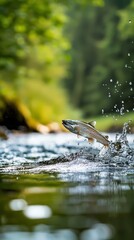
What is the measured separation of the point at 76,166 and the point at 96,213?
10.8 feet

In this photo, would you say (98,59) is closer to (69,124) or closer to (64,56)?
(64,56)

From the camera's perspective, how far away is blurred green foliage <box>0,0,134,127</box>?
1980cm

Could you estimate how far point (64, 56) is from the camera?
784 inches

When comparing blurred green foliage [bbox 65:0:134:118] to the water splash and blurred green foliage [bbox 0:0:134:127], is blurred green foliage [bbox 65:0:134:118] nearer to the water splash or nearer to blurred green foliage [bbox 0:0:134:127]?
blurred green foliage [bbox 0:0:134:127]

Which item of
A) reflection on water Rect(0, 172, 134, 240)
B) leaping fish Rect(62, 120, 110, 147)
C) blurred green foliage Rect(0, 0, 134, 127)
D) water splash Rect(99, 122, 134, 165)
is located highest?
blurred green foliage Rect(0, 0, 134, 127)

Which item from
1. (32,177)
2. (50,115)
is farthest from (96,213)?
(50,115)

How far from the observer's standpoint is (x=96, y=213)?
11.1 ft

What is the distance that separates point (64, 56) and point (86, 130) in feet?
40.8

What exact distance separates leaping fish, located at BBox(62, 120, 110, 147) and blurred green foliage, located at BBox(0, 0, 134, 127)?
499 centimetres

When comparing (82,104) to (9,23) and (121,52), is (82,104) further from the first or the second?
(9,23)

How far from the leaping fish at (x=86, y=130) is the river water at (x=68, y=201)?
2.37 feet

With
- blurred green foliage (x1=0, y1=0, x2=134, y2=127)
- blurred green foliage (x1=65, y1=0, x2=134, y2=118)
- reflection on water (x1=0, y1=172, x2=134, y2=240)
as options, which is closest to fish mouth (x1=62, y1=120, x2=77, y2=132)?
reflection on water (x1=0, y1=172, x2=134, y2=240)

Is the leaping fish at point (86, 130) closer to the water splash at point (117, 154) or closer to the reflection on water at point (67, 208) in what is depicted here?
the water splash at point (117, 154)

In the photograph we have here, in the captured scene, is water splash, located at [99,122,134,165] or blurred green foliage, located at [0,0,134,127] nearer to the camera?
water splash, located at [99,122,134,165]
